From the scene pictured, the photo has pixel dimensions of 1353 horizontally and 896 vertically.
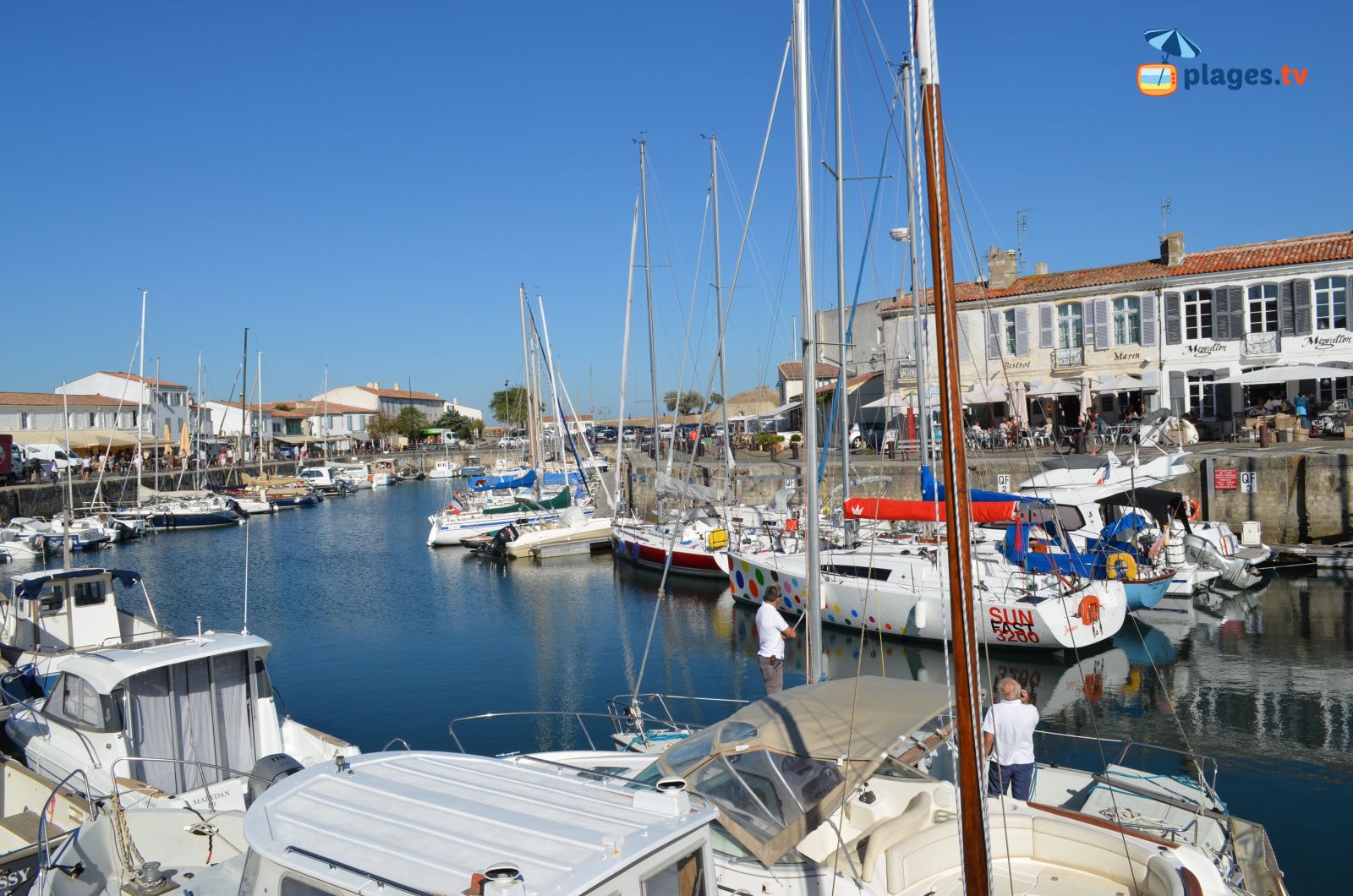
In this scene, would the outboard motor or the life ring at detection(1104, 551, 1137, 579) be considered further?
the life ring at detection(1104, 551, 1137, 579)

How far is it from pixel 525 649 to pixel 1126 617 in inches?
532

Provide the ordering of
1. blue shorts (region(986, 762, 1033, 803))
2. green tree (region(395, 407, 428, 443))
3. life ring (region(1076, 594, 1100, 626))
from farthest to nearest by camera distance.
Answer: green tree (region(395, 407, 428, 443)), life ring (region(1076, 594, 1100, 626)), blue shorts (region(986, 762, 1033, 803))

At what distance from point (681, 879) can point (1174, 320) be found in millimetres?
35208

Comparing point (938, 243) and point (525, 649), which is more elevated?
point (938, 243)

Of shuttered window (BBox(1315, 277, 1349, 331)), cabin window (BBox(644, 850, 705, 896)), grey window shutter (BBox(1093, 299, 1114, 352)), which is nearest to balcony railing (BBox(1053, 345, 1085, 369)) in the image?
grey window shutter (BBox(1093, 299, 1114, 352))

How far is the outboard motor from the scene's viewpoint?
897 cm

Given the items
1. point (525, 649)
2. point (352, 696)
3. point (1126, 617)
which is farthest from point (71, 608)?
point (1126, 617)

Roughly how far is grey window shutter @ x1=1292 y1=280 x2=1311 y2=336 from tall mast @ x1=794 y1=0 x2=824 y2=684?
27.5 m

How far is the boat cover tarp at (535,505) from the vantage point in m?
39.2

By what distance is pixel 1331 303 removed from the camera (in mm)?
31547

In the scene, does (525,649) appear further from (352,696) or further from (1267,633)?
(1267,633)

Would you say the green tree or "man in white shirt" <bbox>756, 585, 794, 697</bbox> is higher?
the green tree

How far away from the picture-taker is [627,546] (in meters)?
32.1

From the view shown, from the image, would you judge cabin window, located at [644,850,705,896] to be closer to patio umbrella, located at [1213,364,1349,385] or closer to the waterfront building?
the waterfront building
